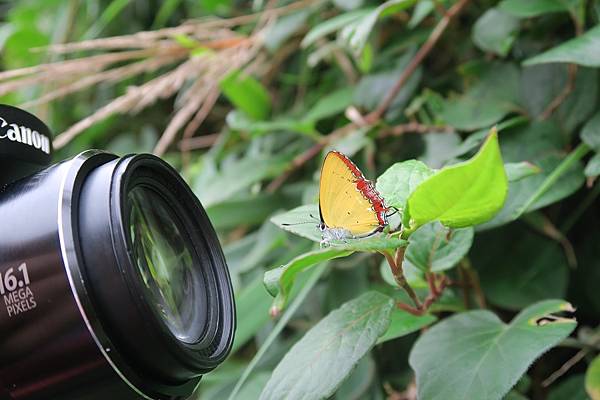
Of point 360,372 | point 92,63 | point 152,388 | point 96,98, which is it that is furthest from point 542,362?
point 96,98

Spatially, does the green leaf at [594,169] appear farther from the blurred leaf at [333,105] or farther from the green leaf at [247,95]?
the green leaf at [247,95]

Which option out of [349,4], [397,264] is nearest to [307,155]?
[349,4]

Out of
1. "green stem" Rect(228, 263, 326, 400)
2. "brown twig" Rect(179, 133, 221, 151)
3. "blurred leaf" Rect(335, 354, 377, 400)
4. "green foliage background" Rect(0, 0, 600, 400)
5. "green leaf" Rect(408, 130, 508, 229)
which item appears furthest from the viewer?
"brown twig" Rect(179, 133, 221, 151)

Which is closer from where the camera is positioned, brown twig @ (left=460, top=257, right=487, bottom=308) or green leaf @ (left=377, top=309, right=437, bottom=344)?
green leaf @ (left=377, top=309, right=437, bottom=344)

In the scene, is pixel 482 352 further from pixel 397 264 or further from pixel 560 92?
pixel 560 92

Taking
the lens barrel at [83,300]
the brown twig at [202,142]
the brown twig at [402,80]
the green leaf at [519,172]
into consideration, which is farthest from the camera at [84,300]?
the brown twig at [202,142]

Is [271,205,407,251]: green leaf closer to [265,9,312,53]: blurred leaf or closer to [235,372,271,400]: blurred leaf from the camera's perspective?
[235,372,271,400]: blurred leaf

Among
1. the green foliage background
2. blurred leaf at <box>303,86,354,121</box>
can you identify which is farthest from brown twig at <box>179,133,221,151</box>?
blurred leaf at <box>303,86,354,121</box>
